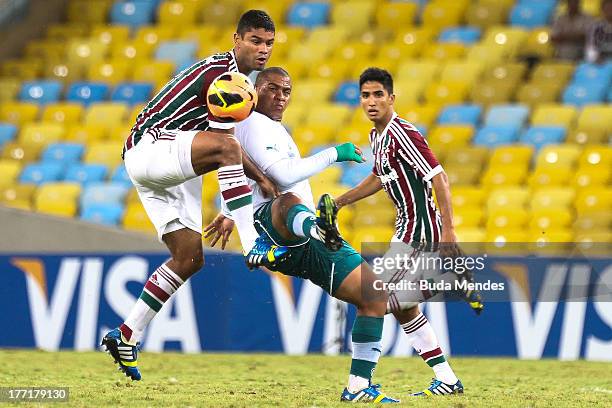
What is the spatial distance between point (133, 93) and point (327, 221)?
35.8 ft

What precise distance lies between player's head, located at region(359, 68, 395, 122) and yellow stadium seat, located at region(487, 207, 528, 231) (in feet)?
18.6

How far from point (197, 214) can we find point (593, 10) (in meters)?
10.0

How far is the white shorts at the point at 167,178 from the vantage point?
8.20m

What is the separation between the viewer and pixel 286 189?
27.8ft

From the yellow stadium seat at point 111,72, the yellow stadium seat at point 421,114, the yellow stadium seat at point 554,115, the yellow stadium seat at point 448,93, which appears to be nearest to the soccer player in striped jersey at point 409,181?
the yellow stadium seat at point 554,115

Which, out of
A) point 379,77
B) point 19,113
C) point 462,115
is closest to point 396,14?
point 462,115

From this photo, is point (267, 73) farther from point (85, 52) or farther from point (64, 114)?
point (85, 52)

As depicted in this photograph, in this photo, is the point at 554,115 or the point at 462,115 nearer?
the point at 554,115

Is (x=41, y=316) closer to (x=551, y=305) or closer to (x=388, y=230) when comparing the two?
(x=388, y=230)

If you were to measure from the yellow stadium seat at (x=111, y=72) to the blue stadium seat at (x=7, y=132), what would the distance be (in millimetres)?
1559

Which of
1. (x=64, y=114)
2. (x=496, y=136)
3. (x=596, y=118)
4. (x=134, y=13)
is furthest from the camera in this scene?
(x=134, y=13)

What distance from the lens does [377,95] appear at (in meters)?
8.70

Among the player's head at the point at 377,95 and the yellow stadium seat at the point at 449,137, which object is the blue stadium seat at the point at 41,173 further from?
the player's head at the point at 377,95

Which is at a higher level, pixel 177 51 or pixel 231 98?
pixel 177 51
